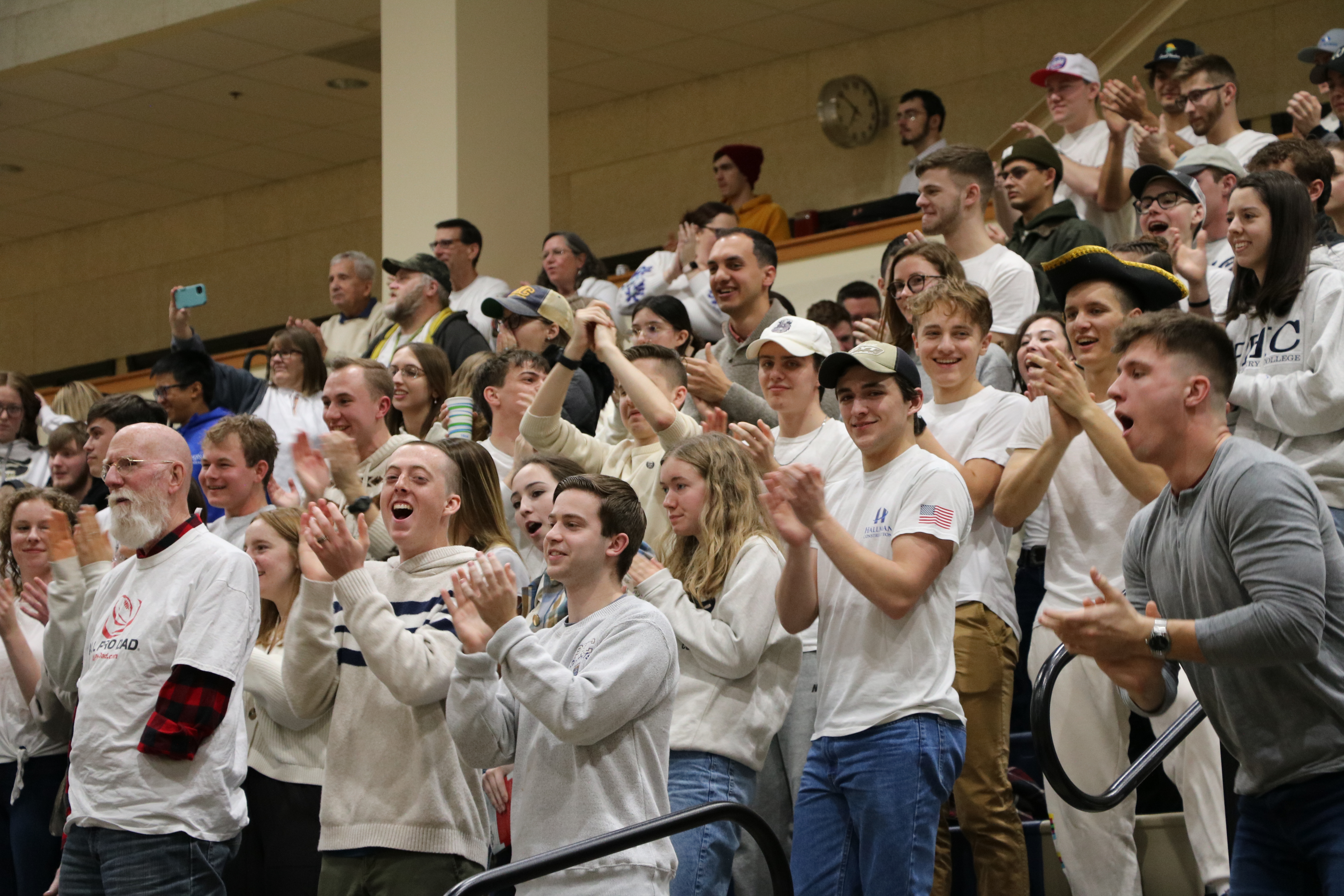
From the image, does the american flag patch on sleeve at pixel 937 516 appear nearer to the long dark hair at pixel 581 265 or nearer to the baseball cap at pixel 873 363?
the baseball cap at pixel 873 363

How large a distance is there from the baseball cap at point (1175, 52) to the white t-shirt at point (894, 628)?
467cm

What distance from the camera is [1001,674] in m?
4.04

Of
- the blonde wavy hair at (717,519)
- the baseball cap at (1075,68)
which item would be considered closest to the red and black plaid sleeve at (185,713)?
the blonde wavy hair at (717,519)

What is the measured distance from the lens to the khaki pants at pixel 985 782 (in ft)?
12.8

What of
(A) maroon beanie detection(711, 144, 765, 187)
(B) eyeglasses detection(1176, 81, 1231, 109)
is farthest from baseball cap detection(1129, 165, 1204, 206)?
(A) maroon beanie detection(711, 144, 765, 187)

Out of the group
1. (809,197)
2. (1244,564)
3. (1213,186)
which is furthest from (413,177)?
(1244,564)

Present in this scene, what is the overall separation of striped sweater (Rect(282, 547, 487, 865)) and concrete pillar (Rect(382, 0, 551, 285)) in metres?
5.54

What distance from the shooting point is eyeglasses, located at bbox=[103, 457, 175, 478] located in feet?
13.3

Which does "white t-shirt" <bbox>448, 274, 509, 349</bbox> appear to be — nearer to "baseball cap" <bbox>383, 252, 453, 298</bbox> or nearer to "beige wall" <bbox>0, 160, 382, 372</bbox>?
"baseball cap" <bbox>383, 252, 453, 298</bbox>

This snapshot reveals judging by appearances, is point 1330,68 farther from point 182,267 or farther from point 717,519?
point 182,267

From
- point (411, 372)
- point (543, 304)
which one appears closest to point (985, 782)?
point (543, 304)

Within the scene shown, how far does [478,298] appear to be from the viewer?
7977 millimetres

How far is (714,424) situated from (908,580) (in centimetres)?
117

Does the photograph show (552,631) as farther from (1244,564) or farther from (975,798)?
(1244,564)
